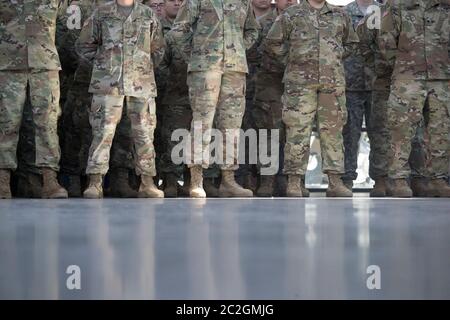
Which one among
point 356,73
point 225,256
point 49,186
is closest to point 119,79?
point 49,186

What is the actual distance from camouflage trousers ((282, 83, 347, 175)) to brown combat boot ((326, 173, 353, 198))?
69mm

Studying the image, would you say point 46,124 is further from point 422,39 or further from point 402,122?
point 422,39

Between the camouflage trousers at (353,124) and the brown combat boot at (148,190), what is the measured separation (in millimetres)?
2031

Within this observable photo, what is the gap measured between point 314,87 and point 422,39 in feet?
3.17

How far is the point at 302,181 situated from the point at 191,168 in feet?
3.80

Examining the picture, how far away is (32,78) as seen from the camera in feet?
21.1

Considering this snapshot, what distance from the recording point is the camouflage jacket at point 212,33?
22.5ft

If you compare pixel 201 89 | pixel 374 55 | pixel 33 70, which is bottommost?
pixel 201 89

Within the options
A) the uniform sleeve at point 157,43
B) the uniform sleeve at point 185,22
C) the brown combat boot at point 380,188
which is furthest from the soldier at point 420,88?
the uniform sleeve at point 157,43

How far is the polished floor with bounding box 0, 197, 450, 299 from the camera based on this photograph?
1998 mm

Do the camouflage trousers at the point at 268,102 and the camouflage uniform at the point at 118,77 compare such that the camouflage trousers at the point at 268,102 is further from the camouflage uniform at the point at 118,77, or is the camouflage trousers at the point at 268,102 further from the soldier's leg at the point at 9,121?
the soldier's leg at the point at 9,121

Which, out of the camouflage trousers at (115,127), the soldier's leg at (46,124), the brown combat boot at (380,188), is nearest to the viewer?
the soldier's leg at (46,124)
